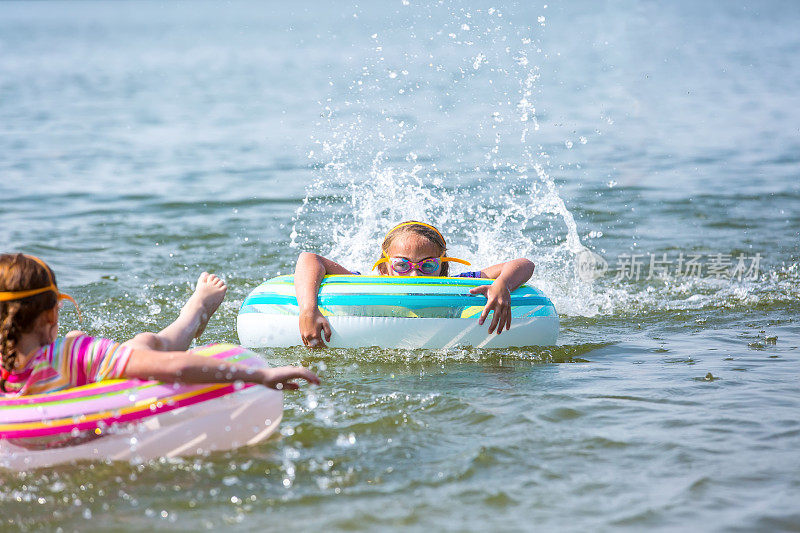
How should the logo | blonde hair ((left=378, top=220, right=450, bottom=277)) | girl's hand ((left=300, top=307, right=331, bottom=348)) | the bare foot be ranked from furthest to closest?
the logo
blonde hair ((left=378, top=220, right=450, bottom=277))
girl's hand ((left=300, top=307, right=331, bottom=348))
the bare foot

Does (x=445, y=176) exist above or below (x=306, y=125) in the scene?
below

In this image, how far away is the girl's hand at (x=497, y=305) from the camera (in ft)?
18.6

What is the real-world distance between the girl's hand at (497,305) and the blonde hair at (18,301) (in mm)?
2742

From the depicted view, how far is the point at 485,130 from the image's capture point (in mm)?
15438

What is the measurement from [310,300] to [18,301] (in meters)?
2.21

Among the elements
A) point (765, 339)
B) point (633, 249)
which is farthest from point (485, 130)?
point (765, 339)

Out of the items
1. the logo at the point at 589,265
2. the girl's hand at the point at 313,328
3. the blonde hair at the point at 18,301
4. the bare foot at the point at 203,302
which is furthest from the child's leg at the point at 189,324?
the logo at the point at 589,265

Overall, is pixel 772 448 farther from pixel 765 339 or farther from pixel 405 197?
pixel 405 197

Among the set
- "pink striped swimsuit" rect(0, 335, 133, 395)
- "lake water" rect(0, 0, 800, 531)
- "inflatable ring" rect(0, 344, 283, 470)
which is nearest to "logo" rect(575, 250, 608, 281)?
"lake water" rect(0, 0, 800, 531)

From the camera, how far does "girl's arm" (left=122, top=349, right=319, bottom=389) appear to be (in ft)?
12.7

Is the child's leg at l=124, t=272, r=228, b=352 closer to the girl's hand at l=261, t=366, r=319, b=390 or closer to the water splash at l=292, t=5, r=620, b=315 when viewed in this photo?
the girl's hand at l=261, t=366, r=319, b=390

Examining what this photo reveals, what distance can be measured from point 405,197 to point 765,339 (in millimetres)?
4847

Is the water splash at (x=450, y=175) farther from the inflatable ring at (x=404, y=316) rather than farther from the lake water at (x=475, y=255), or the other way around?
the inflatable ring at (x=404, y=316)

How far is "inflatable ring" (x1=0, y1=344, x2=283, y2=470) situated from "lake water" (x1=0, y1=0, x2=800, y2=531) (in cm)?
11
